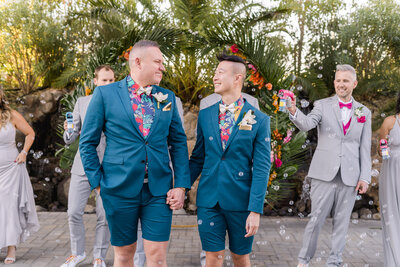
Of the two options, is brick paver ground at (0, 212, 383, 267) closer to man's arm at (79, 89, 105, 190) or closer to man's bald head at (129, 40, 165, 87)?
man's arm at (79, 89, 105, 190)

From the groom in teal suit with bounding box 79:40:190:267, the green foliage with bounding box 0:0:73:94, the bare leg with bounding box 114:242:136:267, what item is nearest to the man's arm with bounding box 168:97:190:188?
the groom in teal suit with bounding box 79:40:190:267

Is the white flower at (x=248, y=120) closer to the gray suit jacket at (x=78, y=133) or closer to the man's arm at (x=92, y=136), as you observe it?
the man's arm at (x=92, y=136)

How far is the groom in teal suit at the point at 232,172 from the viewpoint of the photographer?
3.13 metres

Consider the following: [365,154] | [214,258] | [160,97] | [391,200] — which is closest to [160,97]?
[160,97]

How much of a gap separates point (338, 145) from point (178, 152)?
2264 millimetres

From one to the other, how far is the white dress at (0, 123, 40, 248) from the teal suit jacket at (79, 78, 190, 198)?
9.17ft

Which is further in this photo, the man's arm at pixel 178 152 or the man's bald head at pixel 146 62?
the man's arm at pixel 178 152

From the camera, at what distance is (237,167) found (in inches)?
125

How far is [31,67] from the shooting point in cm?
1131

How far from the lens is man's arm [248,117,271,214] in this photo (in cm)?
307

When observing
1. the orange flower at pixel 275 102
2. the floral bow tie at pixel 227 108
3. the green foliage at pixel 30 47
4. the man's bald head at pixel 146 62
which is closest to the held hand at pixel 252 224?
the floral bow tie at pixel 227 108

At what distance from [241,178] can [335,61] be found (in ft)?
27.3

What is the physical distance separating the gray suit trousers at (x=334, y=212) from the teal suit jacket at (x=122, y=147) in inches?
86.8

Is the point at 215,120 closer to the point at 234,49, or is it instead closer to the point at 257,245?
the point at 257,245
